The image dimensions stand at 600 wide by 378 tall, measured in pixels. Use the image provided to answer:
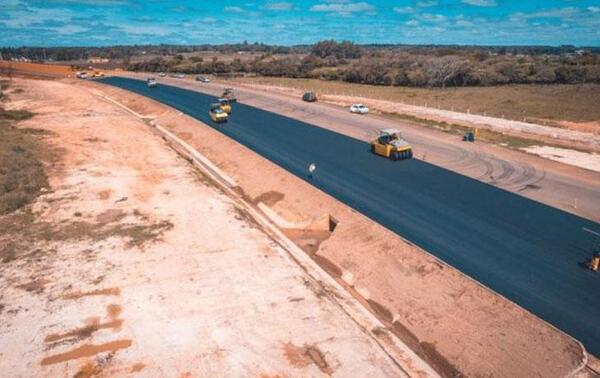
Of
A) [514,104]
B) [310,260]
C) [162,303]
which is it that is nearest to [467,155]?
[310,260]

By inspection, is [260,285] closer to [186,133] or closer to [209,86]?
[186,133]

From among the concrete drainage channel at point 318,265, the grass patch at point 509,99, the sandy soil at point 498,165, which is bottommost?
the concrete drainage channel at point 318,265

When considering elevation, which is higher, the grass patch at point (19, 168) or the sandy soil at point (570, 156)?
the sandy soil at point (570, 156)

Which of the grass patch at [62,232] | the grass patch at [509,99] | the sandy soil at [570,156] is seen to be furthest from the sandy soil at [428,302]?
the grass patch at [509,99]

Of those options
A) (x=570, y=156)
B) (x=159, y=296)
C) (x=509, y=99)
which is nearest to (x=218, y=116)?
(x=159, y=296)

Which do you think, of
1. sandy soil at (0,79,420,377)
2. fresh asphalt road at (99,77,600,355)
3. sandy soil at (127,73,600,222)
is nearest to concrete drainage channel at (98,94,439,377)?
sandy soil at (0,79,420,377)

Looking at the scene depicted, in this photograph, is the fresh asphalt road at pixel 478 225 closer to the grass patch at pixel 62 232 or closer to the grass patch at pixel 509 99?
the grass patch at pixel 62 232
